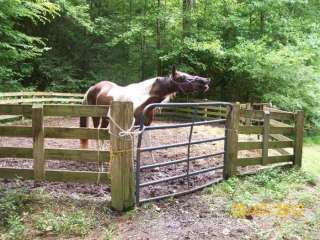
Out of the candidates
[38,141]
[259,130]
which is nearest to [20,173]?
[38,141]

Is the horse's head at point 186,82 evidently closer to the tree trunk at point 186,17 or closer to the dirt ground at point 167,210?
the dirt ground at point 167,210

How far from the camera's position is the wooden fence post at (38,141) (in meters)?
5.01

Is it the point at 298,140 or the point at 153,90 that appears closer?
the point at 153,90

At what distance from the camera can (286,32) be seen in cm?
1702

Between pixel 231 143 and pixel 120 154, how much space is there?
2386mm

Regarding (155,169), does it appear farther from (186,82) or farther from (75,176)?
(75,176)

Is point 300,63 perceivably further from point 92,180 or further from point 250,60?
point 92,180

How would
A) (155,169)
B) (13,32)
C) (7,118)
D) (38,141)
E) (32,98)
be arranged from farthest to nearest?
1. (32,98)
2. (13,32)
3. (7,118)
4. (155,169)
5. (38,141)

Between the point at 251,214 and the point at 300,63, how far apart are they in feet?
36.1

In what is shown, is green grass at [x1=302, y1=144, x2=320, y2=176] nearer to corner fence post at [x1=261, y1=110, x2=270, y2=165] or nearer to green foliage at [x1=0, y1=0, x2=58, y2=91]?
corner fence post at [x1=261, y1=110, x2=270, y2=165]

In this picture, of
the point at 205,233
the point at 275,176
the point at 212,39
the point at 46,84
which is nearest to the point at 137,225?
the point at 205,233

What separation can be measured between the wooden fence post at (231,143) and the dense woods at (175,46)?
8028 mm

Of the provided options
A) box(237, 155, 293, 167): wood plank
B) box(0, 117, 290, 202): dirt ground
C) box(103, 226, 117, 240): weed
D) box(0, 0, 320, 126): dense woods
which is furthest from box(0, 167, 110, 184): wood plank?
box(0, 0, 320, 126): dense woods

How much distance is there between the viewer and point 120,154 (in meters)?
4.83
